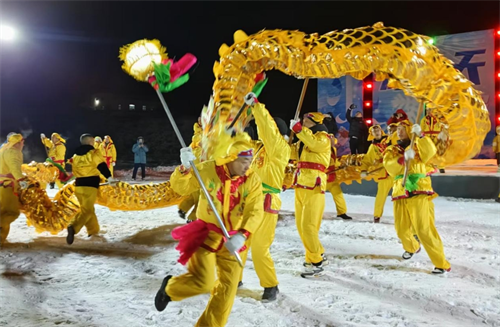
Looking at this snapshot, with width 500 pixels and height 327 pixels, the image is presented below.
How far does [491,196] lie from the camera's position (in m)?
9.47

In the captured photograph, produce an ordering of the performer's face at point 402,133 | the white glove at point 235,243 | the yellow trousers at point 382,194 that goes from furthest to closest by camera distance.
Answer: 1. the yellow trousers at point 382,194
2. the performer's face at point 402,133
3. the white glove at point 235,243

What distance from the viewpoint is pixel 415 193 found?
4.45m

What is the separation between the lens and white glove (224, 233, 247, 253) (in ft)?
8.02

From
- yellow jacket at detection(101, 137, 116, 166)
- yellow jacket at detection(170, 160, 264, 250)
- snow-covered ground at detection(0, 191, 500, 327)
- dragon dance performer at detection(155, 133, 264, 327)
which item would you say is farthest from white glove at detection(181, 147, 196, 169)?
yellow jacket at detection(101, 137, 116, 166)

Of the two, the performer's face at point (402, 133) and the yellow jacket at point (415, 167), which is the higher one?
the performer's face at point (402, 133)

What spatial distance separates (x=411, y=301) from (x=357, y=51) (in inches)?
96.9

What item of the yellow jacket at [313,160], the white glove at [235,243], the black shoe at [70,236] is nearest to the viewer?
the white glove at [235,243]

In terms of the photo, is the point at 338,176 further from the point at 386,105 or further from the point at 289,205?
the point at 386,105

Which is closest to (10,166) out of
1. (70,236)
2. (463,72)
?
(70,236)

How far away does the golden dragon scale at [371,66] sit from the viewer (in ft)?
12.4

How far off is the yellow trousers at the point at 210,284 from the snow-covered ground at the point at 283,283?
0.67 meters

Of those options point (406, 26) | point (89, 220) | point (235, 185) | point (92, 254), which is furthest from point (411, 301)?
point (406, 26)

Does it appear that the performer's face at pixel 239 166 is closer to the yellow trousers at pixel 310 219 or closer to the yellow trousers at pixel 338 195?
the yellow trousers at pixel 310 219

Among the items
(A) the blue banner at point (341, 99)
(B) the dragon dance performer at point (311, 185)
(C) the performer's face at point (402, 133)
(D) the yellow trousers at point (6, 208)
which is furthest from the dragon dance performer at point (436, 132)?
(A) the blue banner at point (341, 99)
